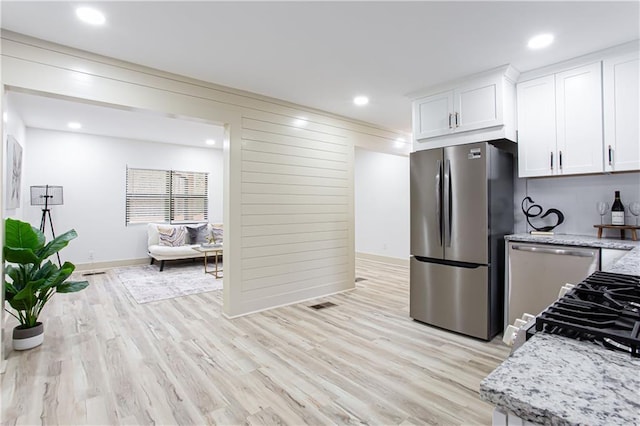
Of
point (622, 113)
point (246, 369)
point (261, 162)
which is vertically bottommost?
point (246, 369)

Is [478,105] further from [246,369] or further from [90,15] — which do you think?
[90,15]

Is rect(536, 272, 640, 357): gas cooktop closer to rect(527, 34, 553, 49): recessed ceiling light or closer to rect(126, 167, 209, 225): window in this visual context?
rect(527, 34, 553, 49): recessed ceiling light

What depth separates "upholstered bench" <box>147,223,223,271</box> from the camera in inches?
248

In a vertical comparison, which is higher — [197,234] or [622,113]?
[622,113]

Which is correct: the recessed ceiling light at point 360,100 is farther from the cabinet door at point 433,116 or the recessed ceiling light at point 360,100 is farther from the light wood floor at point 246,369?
the light wood floor at point 246,369

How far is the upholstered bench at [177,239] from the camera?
6309 mm

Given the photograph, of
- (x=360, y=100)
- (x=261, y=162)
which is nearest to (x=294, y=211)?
(x=261, y=162)

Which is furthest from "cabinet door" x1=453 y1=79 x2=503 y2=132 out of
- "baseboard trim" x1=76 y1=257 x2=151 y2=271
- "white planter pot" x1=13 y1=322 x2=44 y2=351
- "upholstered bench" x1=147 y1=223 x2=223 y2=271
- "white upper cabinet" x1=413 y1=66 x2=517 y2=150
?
"baseboard trim" x1=76 y1=257 x2=151 y2=271

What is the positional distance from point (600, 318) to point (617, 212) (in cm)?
263

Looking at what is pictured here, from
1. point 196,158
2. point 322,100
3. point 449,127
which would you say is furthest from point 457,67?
point 196,158

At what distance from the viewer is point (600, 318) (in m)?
0.86

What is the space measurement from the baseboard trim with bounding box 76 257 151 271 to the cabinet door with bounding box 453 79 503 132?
21.2ft

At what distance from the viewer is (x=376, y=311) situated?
3.93 meters

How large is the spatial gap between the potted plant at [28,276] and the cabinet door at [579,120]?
4.47 meters
